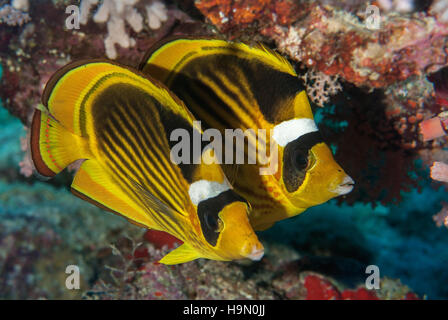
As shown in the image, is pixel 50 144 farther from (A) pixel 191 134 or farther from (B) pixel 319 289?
(B) pixel 319 289

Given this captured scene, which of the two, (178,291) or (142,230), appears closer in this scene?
(178,291)

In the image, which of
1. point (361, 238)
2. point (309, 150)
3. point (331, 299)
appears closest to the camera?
point (309, 150)

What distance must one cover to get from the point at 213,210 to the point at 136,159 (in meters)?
0.49

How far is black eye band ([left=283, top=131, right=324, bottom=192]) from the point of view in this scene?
1.61 m

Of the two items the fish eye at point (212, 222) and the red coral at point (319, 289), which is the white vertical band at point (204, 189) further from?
the red coral at point (319, 289)

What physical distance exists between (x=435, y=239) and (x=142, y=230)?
4509mm

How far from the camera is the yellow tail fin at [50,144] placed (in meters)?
1.70

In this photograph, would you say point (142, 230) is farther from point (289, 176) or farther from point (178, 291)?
point (289, 176)

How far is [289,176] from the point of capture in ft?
5.54

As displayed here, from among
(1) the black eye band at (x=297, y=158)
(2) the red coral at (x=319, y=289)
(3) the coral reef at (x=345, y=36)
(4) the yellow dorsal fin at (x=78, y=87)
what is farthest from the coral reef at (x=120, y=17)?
(2) the red coral at (x=319, y=289)

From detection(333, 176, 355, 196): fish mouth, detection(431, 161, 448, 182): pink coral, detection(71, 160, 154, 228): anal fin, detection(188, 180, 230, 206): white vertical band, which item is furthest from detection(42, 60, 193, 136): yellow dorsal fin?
detection(431, 161, 448, 182): pink coral

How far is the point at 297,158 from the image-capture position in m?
1.63

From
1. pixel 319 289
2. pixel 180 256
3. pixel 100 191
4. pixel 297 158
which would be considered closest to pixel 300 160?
pixel 297 158

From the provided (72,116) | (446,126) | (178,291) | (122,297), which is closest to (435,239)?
(446,126)
